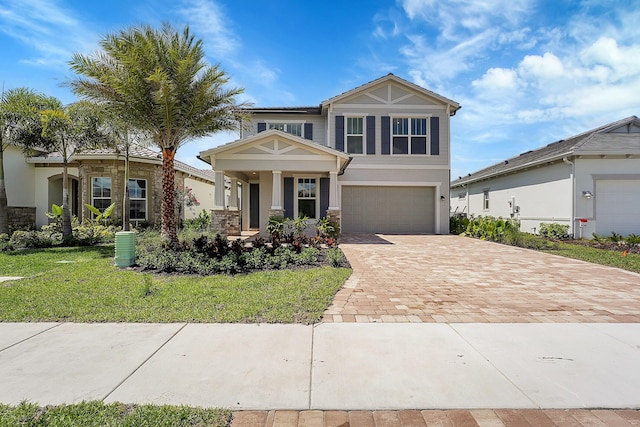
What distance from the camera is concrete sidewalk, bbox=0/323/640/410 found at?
2.87 metres

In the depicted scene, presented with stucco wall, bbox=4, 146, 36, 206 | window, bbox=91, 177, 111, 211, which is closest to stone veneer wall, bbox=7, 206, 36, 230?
stucco wall, bbox=4, 146, 36, 206

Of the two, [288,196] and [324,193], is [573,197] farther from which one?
[288,196]

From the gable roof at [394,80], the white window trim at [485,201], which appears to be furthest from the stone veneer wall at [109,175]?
the white window trim at [485,201]

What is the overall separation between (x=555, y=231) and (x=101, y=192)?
2272cm

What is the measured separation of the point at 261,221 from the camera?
16.7 metres

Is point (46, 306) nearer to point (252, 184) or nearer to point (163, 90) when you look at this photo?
point (163, 90)

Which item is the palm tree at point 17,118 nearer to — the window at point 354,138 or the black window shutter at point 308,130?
the black window shutter at point 308,130

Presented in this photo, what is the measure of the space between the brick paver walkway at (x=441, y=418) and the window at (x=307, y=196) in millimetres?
13780

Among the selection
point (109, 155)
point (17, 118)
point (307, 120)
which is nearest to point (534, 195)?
point (307, 120)

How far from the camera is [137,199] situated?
17.3 meters

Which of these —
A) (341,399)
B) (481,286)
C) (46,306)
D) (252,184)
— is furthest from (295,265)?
(252,184)

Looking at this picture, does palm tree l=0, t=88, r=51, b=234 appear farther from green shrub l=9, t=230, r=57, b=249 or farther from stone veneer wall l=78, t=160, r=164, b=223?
stone veneer wall l=78, t=160, r=164, b=223

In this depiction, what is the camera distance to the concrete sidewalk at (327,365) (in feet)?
9.41

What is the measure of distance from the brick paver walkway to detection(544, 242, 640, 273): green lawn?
7983mm
